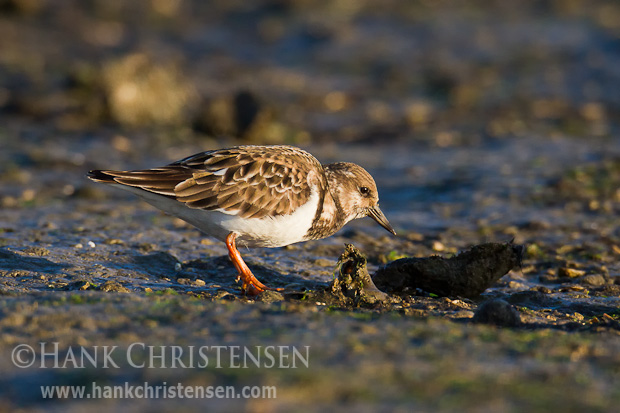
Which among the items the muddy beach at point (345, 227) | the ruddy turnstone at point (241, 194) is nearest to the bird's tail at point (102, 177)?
the ruddy turnstone at point (241, 194)

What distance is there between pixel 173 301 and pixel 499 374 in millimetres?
2025

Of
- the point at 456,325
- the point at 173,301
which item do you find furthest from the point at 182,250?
the point at 456,325

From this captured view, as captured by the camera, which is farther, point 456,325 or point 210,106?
point 210,106

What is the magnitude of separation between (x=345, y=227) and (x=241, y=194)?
2.81 meters

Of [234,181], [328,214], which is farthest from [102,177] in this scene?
[328,214]

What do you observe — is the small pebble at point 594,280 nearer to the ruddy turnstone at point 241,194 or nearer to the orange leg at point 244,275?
the ruddy turnstone at point 241,194

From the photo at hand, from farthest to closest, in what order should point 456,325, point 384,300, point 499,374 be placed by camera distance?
point 384,300
point 456,325
point 499,374

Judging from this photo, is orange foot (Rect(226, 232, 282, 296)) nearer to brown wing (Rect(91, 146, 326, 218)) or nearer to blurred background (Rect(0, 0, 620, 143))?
brown wing (Rect(91, 146, 326, 218))

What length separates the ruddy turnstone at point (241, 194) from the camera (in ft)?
18.3

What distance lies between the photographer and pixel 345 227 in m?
8.27

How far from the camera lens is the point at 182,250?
6.79 metres

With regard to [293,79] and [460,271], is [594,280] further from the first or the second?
[293,79]

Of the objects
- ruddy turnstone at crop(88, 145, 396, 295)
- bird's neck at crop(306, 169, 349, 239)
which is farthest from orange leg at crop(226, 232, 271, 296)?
bird's neck at crop(306, 169, 349, 239)

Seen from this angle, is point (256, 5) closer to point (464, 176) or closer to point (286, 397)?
point (464, 176)
